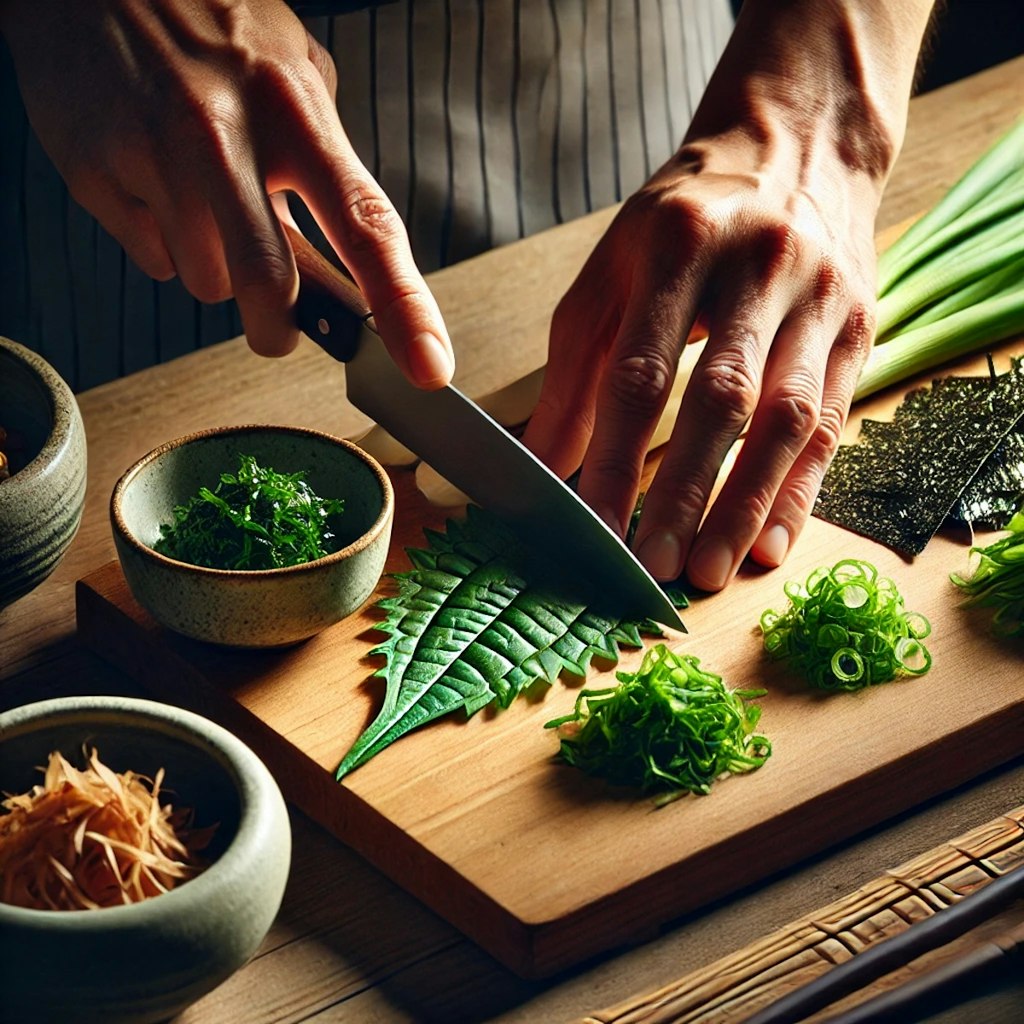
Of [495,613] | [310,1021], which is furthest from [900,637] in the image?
[310,1021]

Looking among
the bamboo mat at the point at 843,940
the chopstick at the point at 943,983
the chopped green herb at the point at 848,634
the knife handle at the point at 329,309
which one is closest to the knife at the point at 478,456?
the knife handle at the point at 329,309

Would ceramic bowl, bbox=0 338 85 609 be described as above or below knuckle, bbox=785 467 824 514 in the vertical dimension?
above

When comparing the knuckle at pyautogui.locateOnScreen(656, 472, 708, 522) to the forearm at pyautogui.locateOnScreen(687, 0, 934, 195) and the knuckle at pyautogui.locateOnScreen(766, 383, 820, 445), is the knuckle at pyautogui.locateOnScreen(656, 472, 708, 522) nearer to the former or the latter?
the knuckle at pyautogui.locateOnScreen(766, 383, 820, 445)

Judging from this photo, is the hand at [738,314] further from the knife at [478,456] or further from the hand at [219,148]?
the hand at [219,148]

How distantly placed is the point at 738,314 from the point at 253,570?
609mm

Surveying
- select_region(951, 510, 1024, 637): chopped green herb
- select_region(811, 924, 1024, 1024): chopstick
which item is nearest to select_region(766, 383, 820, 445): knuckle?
select_region(951, 510, 1024, 637): chopped green herb

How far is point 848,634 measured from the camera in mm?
1312

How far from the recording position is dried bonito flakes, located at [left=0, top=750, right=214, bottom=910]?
0.94 meters

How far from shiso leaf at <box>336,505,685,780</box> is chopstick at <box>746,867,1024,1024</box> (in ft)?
1.35

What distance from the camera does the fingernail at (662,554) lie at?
144cm

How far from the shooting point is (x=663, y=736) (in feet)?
3.91

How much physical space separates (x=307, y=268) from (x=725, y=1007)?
0.86 metres

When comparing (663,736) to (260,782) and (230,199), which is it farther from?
(230,199)

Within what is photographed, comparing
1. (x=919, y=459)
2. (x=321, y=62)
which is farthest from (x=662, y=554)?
(x=321, y=62)
